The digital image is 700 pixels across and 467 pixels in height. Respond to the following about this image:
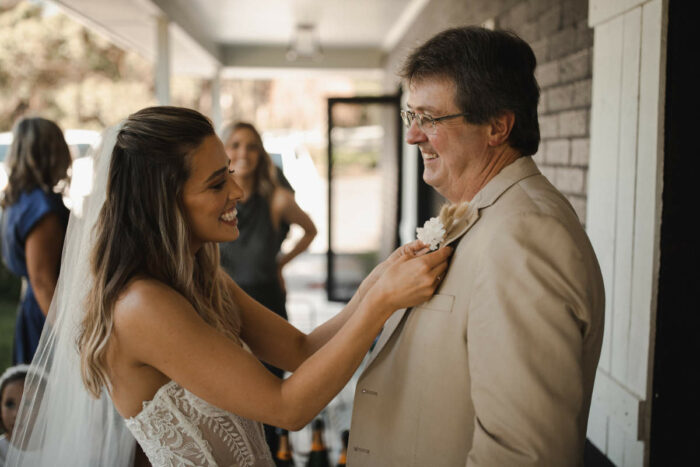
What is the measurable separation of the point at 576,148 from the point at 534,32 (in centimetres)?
84

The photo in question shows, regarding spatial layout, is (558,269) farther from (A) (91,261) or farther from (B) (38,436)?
(B) (38,436)

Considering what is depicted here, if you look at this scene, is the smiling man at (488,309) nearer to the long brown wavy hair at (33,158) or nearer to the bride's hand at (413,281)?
the bride's hand at (413,281)

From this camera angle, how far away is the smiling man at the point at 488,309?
49.1 inches

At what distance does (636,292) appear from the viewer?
6.55 ft

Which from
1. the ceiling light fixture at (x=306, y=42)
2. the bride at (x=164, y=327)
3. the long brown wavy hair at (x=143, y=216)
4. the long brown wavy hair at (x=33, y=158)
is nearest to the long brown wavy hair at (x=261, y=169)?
the long brown wavy hair at (x=33, y=158)

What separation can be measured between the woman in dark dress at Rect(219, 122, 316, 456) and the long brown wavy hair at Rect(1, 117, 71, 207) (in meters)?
0.97

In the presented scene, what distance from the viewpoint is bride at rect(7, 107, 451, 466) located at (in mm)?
1506

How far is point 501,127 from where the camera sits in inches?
59.6

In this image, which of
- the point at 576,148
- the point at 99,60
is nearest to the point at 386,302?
the point at 576,148

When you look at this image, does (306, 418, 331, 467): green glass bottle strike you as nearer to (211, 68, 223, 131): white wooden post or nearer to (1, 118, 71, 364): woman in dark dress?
(1, 118, 71, 364): woman in dark dress

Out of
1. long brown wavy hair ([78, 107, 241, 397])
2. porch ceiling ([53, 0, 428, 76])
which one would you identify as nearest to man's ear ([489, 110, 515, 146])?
long brown wavy hair ([78, 107, 241, 397])

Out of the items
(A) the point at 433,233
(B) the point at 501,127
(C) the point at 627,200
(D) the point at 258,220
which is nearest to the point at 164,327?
(A) the point at 433,233

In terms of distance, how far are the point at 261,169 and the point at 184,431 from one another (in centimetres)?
241

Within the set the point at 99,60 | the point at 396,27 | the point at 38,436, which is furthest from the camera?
the point at 99,60
